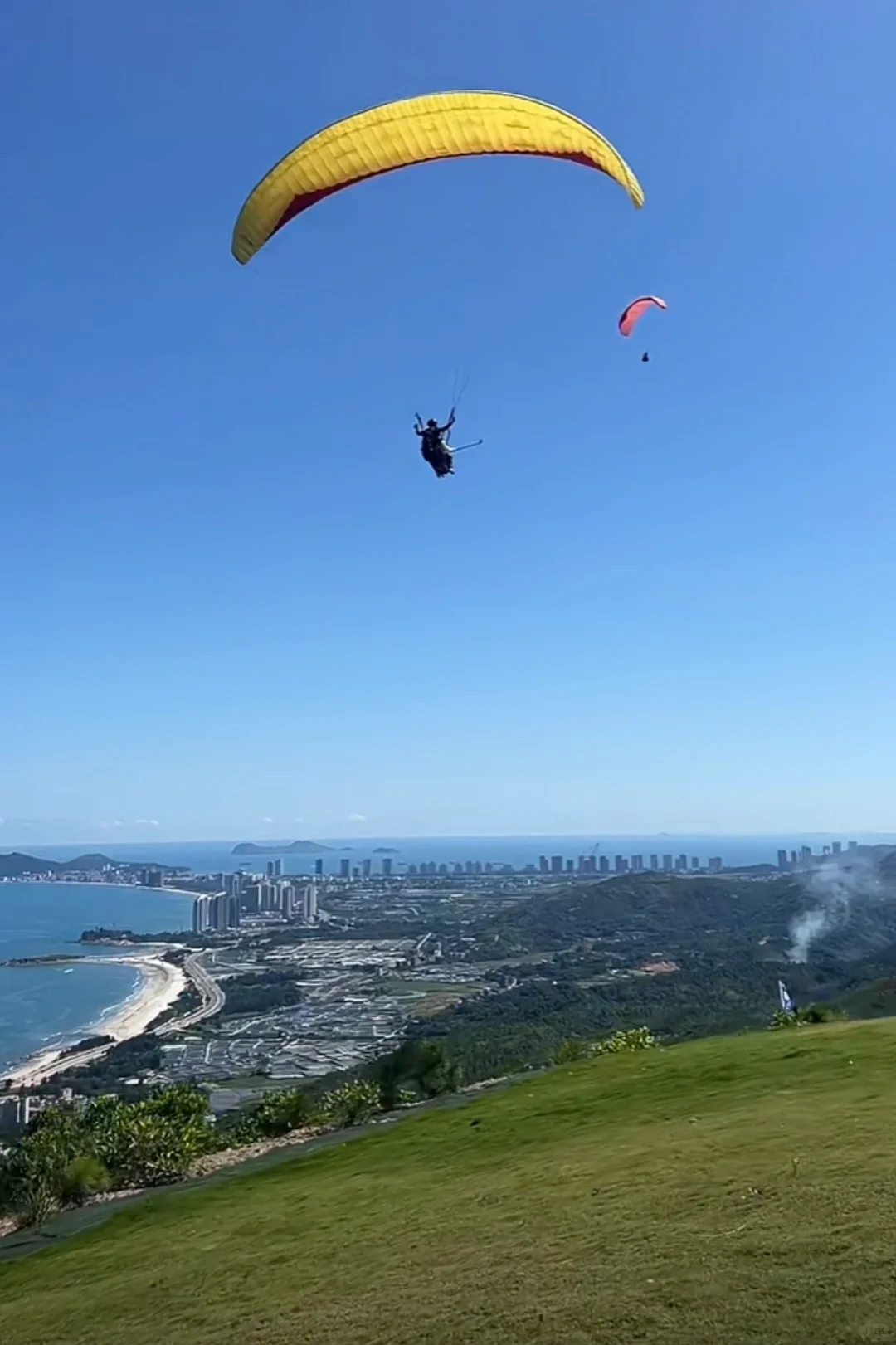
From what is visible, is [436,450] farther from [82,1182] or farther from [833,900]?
[833,900]

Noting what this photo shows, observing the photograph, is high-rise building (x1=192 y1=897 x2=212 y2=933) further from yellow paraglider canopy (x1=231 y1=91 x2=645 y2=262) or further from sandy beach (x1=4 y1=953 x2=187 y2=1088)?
yellow paraglider canopy (x1=231 y1=91 x2=645 y2=262)

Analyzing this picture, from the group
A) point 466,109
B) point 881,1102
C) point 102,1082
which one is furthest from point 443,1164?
point 102,1082

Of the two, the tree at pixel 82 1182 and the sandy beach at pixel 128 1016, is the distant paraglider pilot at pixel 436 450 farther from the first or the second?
the sandy beach at pixel 128 1016

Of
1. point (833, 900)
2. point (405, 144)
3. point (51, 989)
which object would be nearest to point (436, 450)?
point (405, 144)

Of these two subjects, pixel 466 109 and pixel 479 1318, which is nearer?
pixel 479 1318

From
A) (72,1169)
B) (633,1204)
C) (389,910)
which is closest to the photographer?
(633,1204)

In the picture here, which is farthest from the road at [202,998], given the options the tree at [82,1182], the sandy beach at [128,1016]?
the tree at [82,1182]

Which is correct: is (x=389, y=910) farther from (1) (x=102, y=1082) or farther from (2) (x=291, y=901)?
(1) (x=102, y=1082)

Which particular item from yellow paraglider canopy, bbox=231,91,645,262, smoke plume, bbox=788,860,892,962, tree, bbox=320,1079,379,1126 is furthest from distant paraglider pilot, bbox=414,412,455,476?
smoke plume, bbox=788,860,892,962
